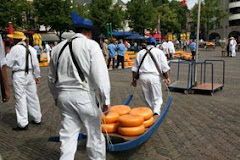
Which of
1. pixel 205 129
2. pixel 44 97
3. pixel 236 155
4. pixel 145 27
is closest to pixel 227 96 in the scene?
pixel 205 129

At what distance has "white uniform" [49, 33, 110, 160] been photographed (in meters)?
3.15

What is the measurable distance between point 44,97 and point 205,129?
5.61 meters

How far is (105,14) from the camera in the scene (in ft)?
146

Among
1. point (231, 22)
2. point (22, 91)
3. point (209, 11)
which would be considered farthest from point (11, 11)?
point (231, 22)

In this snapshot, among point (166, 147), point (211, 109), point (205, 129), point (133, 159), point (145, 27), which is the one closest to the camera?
point (133, 159)

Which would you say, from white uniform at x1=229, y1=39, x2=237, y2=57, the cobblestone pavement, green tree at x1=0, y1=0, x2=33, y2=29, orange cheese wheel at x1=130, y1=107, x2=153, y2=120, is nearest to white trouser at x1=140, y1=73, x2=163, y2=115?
the cobblestone pavement

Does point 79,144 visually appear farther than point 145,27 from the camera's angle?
No

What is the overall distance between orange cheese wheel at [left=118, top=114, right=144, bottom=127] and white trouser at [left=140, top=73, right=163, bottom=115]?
3.96ft

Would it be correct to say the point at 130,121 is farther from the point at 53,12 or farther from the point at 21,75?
the point at 53,12

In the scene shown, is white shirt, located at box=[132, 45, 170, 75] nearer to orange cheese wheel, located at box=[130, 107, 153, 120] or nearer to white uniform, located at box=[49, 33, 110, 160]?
orange cheese wheel, located at box=[130, 107, 153, 120]

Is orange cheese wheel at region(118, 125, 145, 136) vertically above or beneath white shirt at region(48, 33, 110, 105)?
beneath

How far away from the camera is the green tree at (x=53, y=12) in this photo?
3688 cm

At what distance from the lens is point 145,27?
47688 millimetres

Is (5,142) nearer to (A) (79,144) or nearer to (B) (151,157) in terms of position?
(A) (79,144)
